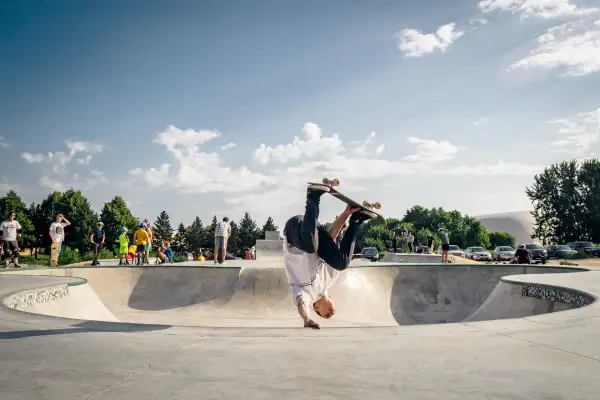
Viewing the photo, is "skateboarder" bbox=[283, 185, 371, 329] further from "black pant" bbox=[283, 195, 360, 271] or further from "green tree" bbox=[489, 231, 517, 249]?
"green tree" bbox=[489, 231, 517, 249]

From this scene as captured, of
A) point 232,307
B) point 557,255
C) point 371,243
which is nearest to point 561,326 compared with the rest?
point 232,307

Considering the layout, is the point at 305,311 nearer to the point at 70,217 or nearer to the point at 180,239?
the point at 70,217

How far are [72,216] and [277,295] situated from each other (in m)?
70.1

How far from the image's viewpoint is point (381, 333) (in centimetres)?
398

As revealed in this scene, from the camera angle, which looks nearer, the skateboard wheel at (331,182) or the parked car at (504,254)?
the skateboard wheel at (331,182)

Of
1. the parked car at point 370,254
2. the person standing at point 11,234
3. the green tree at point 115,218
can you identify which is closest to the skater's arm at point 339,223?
the person standing at point 11,234

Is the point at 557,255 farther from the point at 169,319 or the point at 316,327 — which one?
the point at 316,327

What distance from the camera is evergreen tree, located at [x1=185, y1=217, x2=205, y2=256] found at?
114 meters

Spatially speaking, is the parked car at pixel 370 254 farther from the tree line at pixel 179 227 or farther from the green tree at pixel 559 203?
the green tree at pixel 559 203

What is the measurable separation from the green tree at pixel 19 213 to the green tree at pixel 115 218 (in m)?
11.1

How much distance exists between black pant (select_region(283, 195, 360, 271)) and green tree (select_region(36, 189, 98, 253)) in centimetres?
7182

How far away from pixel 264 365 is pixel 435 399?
1.14 metres

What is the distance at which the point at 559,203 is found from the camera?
62.2 meters

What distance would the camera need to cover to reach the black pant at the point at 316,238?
4.19m
